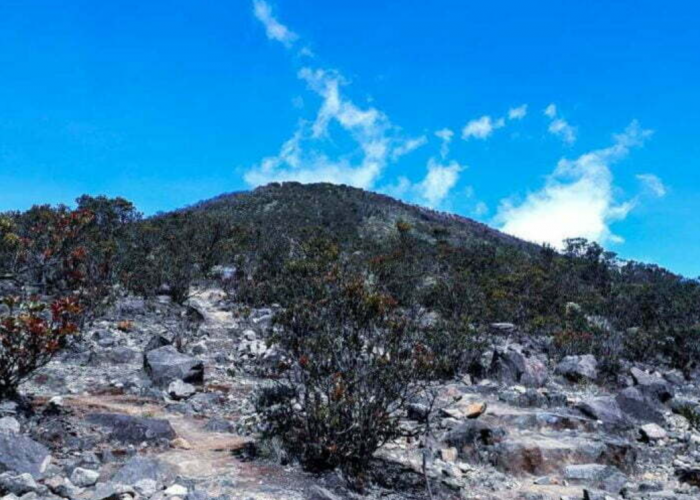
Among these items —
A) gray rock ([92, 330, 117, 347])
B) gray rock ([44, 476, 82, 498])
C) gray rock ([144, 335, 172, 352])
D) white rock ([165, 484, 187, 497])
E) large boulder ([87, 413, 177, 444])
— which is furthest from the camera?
gray rock ([92, 330, 117, 347])

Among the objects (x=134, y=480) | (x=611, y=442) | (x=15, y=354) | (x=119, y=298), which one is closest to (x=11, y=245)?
(x=119, y=298)

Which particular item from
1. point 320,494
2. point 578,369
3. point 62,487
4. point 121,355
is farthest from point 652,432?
point 121,355

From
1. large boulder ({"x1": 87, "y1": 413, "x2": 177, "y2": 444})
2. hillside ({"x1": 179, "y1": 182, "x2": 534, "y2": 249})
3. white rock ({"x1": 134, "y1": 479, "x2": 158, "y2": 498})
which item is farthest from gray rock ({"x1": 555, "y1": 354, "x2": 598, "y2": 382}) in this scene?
hillside ({"x1": 179, "y1": 182, "x2": 534, "y2": 249})

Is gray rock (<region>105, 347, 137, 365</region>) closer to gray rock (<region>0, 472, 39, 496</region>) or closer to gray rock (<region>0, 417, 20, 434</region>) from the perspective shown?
gray rock (<region>0, 417, 20, 434</region>)

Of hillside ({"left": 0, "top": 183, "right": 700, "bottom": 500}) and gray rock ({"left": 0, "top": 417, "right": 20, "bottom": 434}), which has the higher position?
hillside ({"left": 0, "top": 183, "right": 700, "bottom": 500})

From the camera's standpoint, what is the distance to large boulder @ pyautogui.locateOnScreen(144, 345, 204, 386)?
428 inches

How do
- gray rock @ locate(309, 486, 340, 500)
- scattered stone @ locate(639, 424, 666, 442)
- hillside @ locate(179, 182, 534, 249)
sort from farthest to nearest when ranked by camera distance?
hillside @ locate(179, 182, 534, 249)
scattered stone @ locate(639, 424, 666, 442)
gray rock @ locate(309, 486, 340, 500)

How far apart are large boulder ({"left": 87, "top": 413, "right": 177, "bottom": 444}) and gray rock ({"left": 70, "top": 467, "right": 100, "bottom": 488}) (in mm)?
1360

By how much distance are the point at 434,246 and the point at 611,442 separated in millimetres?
28804

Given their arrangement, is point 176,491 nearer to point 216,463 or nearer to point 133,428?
point 216,463

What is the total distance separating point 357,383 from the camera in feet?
24.4

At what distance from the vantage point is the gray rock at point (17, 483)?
5402mm

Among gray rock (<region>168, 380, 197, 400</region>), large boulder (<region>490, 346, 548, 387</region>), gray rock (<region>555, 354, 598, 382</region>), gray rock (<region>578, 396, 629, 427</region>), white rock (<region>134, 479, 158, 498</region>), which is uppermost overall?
gray rock (<region>555, 354, 598, 382</region>)

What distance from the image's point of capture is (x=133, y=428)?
24.9ft
